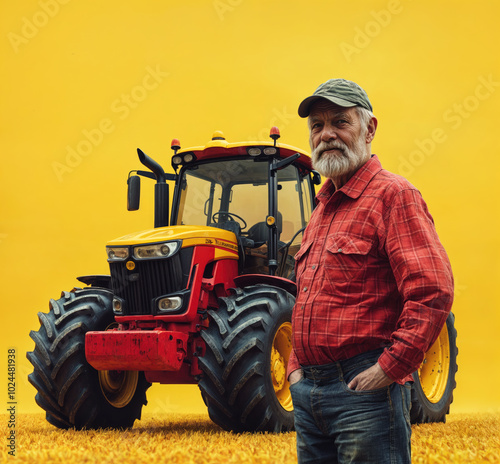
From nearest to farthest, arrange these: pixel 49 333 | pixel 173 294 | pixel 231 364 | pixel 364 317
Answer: pixel 364 317
pixel 231 364
pixel 173 294
pixel 49 333

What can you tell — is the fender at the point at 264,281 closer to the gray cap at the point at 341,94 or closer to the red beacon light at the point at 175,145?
the red beacon light at the point at 175,145

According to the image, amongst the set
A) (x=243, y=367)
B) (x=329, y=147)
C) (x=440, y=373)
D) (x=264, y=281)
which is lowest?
(x=440, y=373)

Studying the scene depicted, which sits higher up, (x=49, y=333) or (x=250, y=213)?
(x=250, y=213)

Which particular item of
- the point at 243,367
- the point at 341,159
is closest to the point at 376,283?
the point at 341,159

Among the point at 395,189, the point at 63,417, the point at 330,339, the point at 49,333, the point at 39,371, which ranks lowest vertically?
the point at 63,417

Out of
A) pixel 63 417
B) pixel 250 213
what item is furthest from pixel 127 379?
pixel 250 213

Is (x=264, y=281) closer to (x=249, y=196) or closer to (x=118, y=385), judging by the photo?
(x=249, y=196)

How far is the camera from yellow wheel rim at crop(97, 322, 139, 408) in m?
5.47

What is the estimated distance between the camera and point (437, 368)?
6477 millimetres

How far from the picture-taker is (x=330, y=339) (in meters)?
2.05

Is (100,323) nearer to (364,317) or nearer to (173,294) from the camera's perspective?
(173,294)

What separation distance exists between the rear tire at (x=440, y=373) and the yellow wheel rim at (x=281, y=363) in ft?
5.32

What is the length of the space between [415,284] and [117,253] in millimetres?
3614

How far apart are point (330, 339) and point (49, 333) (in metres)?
3.80
